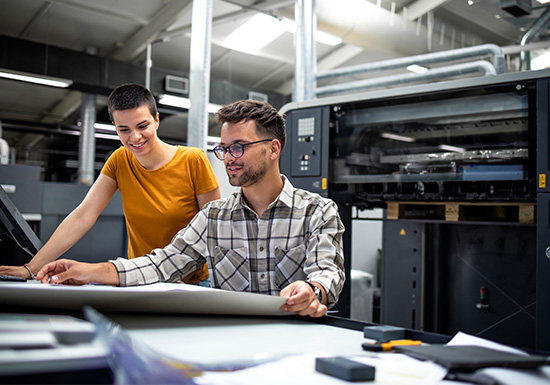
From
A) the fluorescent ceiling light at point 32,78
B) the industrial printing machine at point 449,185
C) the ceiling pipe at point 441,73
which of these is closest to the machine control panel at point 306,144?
the industrial printing machine at point 449,185

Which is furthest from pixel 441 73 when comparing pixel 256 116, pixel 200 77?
pixel 256 116

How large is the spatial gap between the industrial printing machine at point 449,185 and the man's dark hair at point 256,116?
106cm

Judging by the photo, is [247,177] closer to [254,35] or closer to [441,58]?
[441,58]

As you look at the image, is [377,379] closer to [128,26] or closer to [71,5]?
[71,5]

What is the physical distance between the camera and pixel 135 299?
0.90m

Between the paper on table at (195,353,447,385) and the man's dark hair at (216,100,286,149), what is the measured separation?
3.25 feet

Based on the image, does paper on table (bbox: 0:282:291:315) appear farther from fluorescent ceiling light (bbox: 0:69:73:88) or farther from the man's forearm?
fluorescent ceiling light (bbox: 0:69:73:88)

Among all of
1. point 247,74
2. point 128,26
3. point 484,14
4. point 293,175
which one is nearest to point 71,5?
point 128,26

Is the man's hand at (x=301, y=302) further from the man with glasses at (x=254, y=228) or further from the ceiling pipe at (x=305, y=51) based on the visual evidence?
the ceiling pipe at (x=305, y=51)

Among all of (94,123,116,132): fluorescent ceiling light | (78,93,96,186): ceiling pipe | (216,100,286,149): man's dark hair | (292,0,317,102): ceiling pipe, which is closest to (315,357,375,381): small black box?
(216,100,286,149): man's dark hair

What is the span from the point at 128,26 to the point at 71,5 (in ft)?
3.62

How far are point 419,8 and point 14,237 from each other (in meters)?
5.84

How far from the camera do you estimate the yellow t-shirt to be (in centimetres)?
184

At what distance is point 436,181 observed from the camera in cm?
253
